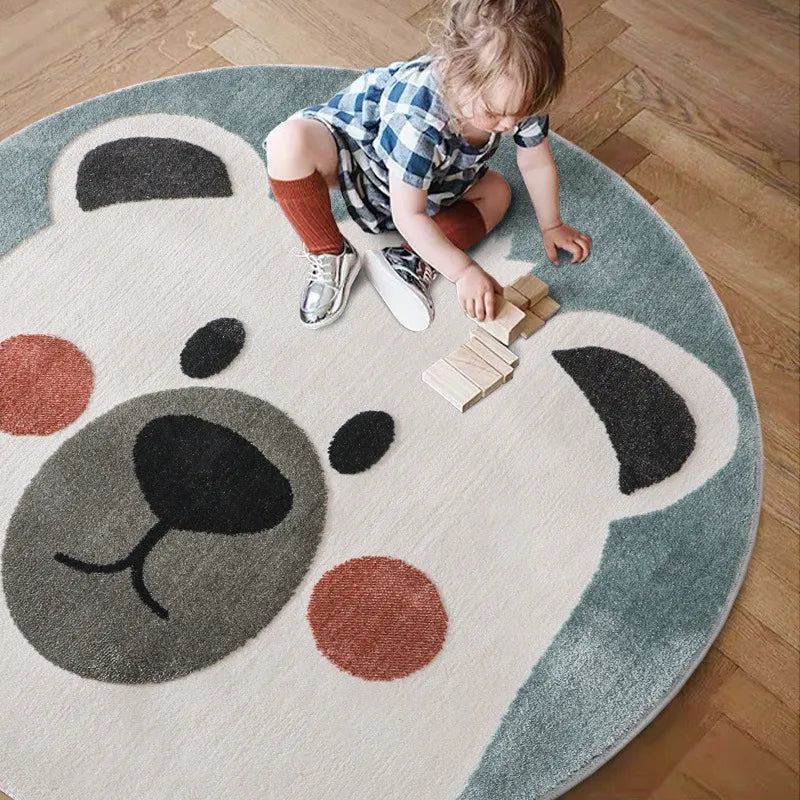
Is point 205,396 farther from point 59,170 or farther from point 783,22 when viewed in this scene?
point 783,22

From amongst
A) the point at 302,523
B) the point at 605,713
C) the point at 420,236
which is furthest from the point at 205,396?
the point at 605,713

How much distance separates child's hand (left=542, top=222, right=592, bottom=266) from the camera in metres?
1.21

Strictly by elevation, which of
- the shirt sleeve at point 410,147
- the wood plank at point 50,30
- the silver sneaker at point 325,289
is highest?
the wood plank at point 50,30

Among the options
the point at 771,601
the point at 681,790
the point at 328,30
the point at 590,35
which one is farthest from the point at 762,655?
the point at 328,30

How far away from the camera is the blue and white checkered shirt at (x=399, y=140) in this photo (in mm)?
994

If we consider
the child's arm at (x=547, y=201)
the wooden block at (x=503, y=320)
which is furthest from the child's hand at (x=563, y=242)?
the wooden block at (x=503, y=320)

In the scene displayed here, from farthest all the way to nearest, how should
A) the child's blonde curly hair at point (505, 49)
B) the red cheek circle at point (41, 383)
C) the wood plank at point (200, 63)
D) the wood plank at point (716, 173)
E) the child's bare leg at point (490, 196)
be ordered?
the wood plank at point (200, 63)
the wood plank at point (716, 173)
the child's bare leg at point (490, 196)
the red cheek circle at point (41, 383)
the child's blonde curly hair at point (505, 49)

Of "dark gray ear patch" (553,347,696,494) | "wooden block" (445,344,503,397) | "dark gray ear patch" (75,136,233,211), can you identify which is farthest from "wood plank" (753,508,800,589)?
"dark gray ear patch" (75,136,233,211)

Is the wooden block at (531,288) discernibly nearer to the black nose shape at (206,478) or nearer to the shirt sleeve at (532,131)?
the shirt sleeve at (532,131)

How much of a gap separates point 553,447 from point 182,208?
1.99 feet

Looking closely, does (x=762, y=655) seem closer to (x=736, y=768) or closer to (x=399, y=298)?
(x=736, y=768)

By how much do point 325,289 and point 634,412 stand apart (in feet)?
1.37

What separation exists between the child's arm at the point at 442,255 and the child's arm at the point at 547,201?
147 millimetres

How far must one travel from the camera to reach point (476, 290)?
1089mm
